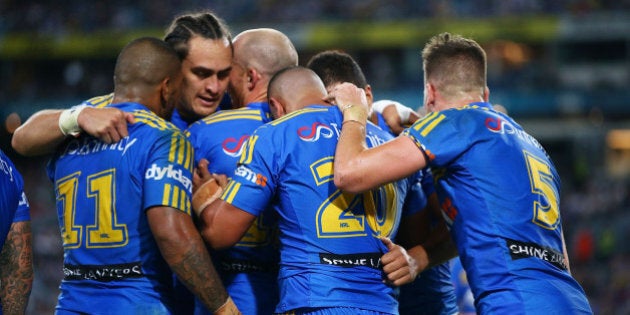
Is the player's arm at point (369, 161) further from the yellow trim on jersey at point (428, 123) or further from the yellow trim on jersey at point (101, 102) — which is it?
the yellow trim on jersey at point (101, 102)

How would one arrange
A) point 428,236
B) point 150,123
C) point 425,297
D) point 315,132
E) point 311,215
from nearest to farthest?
point 311,215
point 315,132
point 150,123
point 428,236
point 425,297

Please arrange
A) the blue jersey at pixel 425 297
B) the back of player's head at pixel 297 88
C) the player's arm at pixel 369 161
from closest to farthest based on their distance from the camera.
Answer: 1. the player's arm at pixel 369 161
2. the back of player's head at pixel 297 88
3. the blue jersey at pixel 425 297

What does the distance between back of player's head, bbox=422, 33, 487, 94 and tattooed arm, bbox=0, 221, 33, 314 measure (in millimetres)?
A: 2378

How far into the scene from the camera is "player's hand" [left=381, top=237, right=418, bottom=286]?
13.6 ft

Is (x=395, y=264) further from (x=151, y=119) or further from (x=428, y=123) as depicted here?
(x=151, y=119)

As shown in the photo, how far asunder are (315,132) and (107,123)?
1.08 meters

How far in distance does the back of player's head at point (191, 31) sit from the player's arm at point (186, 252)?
1.45 meters

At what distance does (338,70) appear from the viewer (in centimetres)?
481

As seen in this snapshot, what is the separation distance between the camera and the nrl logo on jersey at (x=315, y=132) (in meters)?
4.08

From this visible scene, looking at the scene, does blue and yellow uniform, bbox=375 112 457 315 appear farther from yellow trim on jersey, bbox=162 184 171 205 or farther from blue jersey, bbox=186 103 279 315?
yellow trim on jersey, bbox=162 184 171 205

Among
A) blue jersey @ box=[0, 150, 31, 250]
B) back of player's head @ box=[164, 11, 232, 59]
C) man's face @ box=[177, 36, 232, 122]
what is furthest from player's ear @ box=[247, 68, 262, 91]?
blue jersey @ box=[0, 150, 31, 250]

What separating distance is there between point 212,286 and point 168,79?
124 cm

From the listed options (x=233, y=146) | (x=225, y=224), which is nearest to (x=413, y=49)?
(x=233, y=146)

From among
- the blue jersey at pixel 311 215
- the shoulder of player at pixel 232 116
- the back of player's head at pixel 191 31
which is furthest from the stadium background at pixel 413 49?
the blue jersey at pixel 311 215
